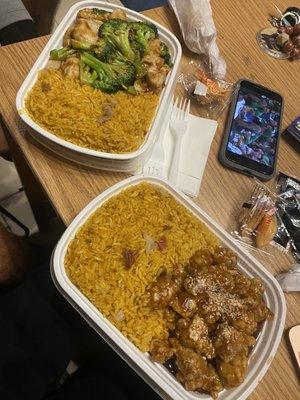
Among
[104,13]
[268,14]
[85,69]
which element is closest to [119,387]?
[85,69]

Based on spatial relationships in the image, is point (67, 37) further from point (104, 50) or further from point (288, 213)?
point (288, 213)

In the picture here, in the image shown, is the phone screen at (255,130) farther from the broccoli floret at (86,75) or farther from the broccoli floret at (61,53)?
the broccoli floret at (61,53)

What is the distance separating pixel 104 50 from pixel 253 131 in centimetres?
59

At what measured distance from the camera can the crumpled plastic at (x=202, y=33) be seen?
1.45 meters

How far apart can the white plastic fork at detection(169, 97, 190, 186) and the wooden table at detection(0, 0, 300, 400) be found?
6 cm

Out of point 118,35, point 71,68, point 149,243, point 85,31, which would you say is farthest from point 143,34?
point 149,243

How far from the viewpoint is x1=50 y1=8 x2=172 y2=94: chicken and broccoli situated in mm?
1250

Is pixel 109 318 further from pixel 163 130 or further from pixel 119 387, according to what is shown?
pixel 163 130

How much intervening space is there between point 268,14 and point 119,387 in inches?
66.1

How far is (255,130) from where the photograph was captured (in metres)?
1.39

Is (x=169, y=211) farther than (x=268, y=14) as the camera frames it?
No

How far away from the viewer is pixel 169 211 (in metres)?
1.13

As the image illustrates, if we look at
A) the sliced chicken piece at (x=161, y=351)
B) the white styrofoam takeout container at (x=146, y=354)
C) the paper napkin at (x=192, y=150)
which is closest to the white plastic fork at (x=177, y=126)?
the paper napkin at (x=192, y=150)

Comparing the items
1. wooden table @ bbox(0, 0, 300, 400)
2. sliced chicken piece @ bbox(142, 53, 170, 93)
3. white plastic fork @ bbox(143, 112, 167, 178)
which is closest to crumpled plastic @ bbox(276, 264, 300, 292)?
wooden table @ bbox(0, 0, 300, 400)
